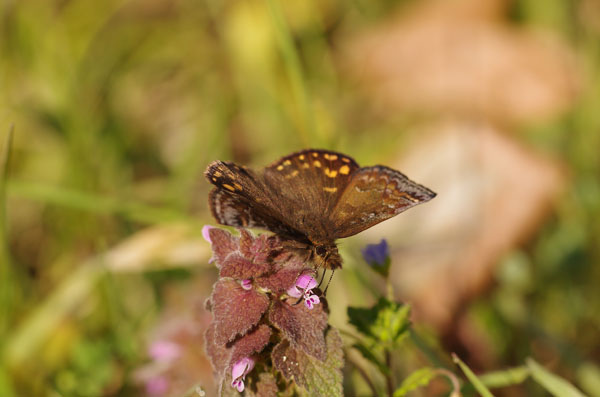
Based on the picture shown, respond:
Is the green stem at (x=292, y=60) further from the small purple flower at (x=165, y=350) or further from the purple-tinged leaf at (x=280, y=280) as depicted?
the purple-tinged leaf at (x=280, y=280)

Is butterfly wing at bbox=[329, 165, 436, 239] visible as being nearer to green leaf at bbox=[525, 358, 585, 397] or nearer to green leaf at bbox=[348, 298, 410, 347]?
green leaf at bbox=[348, 298, 410, 347]

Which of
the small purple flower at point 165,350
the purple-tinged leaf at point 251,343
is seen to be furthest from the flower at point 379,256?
the small purple flower at point 165,350

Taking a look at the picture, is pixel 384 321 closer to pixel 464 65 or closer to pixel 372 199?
pixel 372 199

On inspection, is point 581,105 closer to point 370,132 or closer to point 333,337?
point 370,132

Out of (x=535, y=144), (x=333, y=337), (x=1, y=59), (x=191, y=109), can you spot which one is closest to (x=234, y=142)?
(x=191, y=109)

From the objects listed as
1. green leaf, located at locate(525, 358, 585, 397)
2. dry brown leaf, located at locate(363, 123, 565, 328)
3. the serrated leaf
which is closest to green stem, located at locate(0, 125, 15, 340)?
the serrated leaf

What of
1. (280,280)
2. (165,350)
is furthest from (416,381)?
(165,350)
